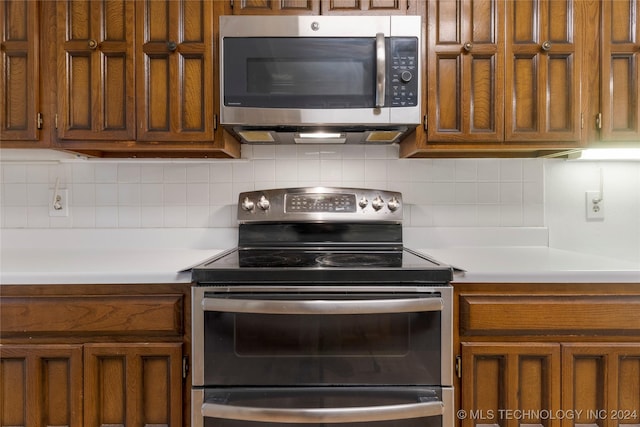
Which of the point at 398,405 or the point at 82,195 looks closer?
the point at 398,405

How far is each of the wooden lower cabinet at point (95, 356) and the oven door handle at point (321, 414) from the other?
19 cm

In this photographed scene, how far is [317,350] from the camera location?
1136 mm

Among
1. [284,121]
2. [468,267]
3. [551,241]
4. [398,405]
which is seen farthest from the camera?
[551,241]

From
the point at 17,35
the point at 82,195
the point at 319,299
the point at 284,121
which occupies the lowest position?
the point at 319,299

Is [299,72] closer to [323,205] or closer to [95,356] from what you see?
[323,205]

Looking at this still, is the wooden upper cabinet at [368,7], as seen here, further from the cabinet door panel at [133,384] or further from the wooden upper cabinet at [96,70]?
the cabinet door panel at [133,384]

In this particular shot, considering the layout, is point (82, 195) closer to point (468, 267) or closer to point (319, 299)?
point (319, 299)

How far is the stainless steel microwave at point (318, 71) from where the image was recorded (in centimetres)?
134

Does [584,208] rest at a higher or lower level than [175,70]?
lower

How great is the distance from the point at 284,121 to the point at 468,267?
0.79 m

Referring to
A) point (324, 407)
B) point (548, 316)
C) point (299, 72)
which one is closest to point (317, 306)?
point (324, 407)

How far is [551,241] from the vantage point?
1.70m

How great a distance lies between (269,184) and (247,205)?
0.51 ft

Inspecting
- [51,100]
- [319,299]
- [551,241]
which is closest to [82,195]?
[51,100]
